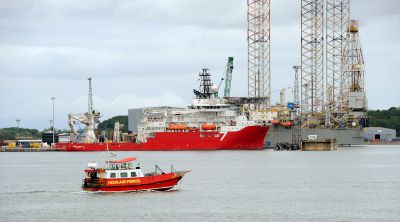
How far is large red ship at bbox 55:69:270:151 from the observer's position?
118812 mm

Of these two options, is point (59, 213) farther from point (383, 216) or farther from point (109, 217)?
point (383, 216)

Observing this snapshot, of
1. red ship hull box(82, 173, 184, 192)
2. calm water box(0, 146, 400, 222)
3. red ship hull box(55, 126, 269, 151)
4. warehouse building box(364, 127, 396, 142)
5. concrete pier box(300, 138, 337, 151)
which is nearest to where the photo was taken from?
calm water box(0, 146, 400, 222)

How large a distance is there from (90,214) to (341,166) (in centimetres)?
4193

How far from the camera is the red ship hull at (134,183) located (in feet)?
174

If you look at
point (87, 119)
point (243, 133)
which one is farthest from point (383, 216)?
point (87, 119)

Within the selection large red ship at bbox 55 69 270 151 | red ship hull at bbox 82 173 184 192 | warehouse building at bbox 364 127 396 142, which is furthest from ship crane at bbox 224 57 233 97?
red ship hull at bbox 82 173 184 192

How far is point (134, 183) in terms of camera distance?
53062 mm

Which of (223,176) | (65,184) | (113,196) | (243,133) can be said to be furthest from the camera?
(243,133)

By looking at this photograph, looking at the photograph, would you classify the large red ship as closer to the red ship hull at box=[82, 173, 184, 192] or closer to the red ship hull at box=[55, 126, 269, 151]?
the red ship hull at box=[55, 126, 269, 151]

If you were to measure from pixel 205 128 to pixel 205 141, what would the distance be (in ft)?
8.22

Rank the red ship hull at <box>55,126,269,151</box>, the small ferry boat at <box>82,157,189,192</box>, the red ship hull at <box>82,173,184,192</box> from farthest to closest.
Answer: the red ship hull at <box>55,126,269,151</box>, the red ship hull at <box>82,173,184,192</box>, the small ferry boat at <box>82,157,189,192</box>

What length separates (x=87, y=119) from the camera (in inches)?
5236

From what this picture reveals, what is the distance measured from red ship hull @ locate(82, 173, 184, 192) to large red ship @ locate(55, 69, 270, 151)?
210ft

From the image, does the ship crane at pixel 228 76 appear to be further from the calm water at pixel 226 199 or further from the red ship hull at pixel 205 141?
the calm water at pixel 226 199
